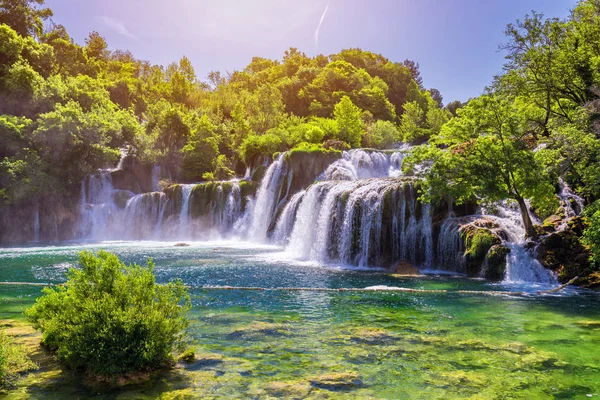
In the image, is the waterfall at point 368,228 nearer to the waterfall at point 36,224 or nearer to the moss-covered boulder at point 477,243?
the moss-covered boulder at point 477,243

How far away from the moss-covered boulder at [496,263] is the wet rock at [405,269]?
3154 mm

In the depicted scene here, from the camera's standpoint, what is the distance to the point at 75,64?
63.8 metres

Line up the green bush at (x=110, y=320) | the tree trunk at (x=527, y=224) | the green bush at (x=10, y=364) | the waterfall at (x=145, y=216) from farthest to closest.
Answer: the waterfall at (x=145, y=216)
the tree trunk at (x=527, y=224)
the green bush at (x=110, y=320)
the green bush at (x=10, y=364)

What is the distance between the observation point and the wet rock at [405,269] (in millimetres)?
19905

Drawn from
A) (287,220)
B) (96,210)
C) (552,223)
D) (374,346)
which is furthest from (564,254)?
(96,210)

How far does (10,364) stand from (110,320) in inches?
80.5

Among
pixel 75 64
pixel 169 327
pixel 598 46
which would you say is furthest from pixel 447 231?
pixel 75 64

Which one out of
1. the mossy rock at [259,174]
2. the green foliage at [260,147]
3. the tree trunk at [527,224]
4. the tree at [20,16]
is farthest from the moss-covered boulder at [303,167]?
the tree at [20,16]

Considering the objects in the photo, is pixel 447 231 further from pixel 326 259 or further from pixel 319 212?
pixel 319 212

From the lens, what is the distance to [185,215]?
41.0 m

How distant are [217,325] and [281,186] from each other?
2758 centimetres

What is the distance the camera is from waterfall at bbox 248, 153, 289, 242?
37438 mm

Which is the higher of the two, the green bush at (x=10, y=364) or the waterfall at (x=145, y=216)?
the waterfall at (x=145, y=216)

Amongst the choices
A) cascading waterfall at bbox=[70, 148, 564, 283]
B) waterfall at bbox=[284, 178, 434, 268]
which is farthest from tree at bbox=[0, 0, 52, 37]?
waterfall at bbox=[284, 178, 434, 268]
